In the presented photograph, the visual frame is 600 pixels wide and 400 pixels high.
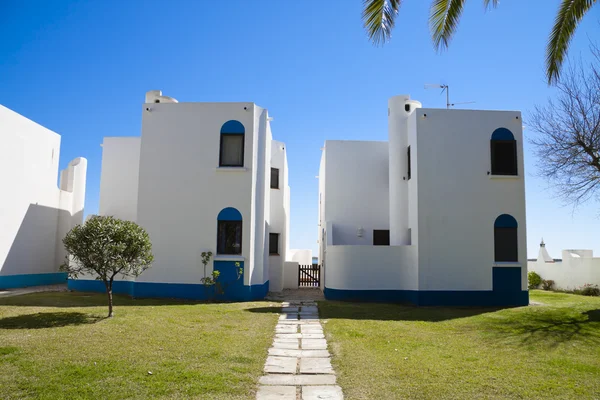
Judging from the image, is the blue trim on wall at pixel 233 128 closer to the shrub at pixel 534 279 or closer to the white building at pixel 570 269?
the white building at pixel 570 269

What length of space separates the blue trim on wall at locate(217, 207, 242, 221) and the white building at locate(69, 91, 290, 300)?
34mm

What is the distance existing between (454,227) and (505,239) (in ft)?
5.91

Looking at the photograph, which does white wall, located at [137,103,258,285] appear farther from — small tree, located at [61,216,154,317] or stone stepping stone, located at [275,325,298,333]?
stone stepping stone, located at [275,325,298,333]

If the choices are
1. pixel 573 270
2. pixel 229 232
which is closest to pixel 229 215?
pixel 229 232

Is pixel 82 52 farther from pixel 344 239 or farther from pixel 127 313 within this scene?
pixel 344 239

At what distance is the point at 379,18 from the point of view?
319 inches

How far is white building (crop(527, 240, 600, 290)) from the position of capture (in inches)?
721

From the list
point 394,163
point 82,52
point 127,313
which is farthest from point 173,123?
point 394,163

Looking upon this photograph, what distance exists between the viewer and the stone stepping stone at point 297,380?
5984 millimetres

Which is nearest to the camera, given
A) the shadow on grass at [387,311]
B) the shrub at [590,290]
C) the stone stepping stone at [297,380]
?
the stone stepping stone at [297,380]

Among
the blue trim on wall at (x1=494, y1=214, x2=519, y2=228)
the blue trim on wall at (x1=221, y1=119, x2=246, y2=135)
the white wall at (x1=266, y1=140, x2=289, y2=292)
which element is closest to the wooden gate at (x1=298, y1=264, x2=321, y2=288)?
the white wall at (x1=266, y1=140, x2=289, y2=292)

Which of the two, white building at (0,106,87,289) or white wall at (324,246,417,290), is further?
white building at (0,106,87,289)

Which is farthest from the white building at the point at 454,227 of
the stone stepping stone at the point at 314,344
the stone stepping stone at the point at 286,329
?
the stone stepping stone at the point at 314,344

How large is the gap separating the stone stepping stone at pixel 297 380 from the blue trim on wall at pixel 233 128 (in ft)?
34.8
